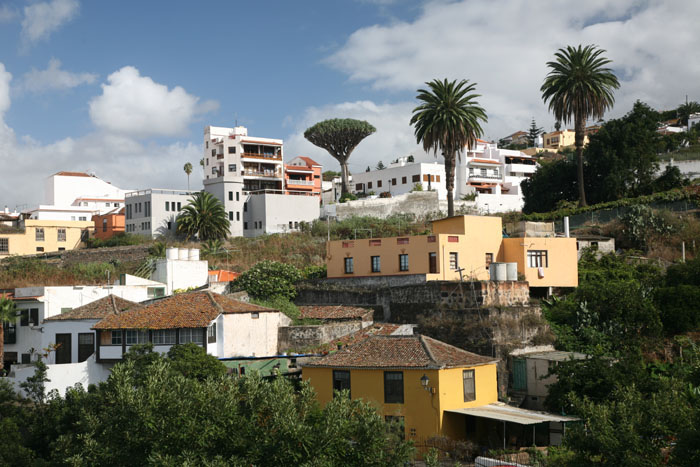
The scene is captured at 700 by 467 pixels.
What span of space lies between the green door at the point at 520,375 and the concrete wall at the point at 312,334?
9028 millimetres

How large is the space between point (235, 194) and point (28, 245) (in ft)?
67.6

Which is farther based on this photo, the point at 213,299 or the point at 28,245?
the point at 28,245

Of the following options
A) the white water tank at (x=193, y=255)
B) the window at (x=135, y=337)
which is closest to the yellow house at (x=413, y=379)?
the window at (x=135, y=337)

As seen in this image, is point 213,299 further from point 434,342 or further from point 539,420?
point 539,420

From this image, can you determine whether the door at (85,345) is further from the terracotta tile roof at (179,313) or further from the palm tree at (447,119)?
the palm tree at (447,119)

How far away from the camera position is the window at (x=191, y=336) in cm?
3822

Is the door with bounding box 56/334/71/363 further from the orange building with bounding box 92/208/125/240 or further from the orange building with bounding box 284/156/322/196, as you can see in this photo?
the orange building with bounding box 284/156/322/196

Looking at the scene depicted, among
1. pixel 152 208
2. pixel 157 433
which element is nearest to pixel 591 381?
pixel 157 433

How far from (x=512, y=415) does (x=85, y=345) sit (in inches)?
903

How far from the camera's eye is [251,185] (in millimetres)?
83750

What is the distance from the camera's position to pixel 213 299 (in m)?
40.5

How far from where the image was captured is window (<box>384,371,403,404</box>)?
3125 cm

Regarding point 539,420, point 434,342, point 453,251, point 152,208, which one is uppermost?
point 152,208

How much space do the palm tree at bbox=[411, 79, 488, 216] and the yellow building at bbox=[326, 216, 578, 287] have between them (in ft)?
44.0
